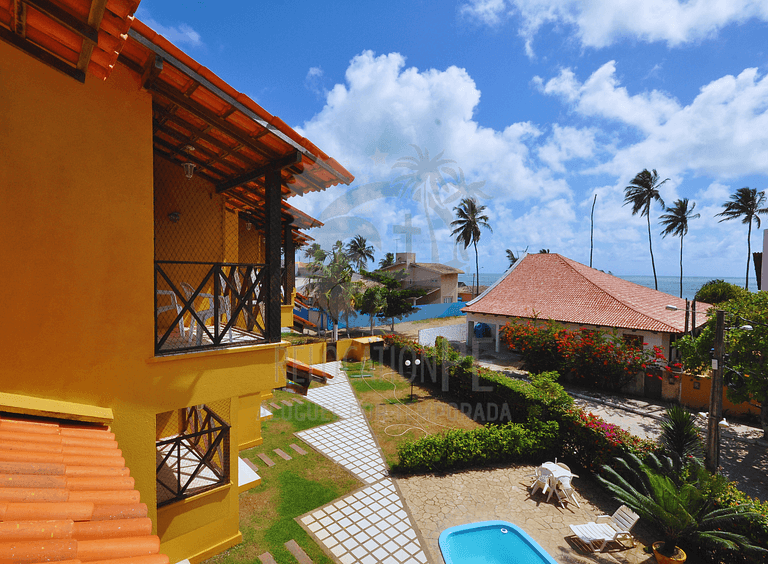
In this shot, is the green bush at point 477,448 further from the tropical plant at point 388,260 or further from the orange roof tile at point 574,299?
the tropical plant at point 388,260

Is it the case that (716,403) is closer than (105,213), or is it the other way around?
(105,213)

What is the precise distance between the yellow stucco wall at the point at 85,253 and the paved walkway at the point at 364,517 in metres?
3.99

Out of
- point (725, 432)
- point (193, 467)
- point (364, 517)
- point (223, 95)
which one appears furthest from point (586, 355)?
point (223, 95)

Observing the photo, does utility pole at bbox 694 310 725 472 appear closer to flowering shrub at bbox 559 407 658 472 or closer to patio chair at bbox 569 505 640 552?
flowering shrub at bbox 559 407 658 472

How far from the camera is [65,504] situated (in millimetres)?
1930

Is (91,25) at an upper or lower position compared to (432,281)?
upper

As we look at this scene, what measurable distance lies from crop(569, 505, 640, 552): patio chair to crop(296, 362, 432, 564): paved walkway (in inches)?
121

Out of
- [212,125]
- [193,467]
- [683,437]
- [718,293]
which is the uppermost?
[212,125]

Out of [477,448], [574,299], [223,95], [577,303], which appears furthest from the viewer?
[574,299]

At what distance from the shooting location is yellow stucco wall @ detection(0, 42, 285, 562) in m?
2.95

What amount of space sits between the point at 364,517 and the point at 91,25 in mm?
8358

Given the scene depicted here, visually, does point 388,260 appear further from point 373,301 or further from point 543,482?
point 543,482

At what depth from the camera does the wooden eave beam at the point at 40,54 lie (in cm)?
277

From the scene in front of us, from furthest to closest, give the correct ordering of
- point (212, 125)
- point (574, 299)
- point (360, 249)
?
point (360, 249) < point (574, 299) < point (212, 125)
